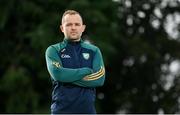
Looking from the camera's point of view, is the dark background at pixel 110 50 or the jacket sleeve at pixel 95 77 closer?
the jacket sleeve at pixel 95 77

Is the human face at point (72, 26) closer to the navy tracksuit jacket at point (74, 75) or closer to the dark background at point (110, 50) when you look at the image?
the navy tracksuit jacket at point (74, 75)

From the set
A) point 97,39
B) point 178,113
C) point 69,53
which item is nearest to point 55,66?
point 69,53

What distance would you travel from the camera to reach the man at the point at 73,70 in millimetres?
4523

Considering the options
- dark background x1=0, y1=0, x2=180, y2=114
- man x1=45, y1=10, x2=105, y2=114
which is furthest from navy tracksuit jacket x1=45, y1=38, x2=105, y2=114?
dark background x1=0, y1=0, x2=180, y2=114

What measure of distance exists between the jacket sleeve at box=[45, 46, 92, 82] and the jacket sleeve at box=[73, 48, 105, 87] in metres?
0.03

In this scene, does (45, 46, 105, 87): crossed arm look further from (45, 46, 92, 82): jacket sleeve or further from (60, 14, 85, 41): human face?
(60, 14, 85, 41): human face

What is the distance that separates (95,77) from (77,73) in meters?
0.18

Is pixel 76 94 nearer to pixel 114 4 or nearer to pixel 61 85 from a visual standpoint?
pixel 61 85

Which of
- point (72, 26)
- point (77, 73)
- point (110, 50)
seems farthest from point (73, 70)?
point (110, 50)

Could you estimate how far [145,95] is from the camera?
762 inches

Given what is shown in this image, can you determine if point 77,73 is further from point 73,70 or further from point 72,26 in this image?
point 72,26

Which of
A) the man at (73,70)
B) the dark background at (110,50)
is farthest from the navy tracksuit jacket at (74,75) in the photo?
the dark background at (110,50)

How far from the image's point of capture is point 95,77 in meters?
4.69

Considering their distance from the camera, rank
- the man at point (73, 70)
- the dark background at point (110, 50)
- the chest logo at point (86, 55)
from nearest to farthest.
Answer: the man at point (73, 70) < the chest logo at point (86, 55) < the dark background at point (110, 50)
